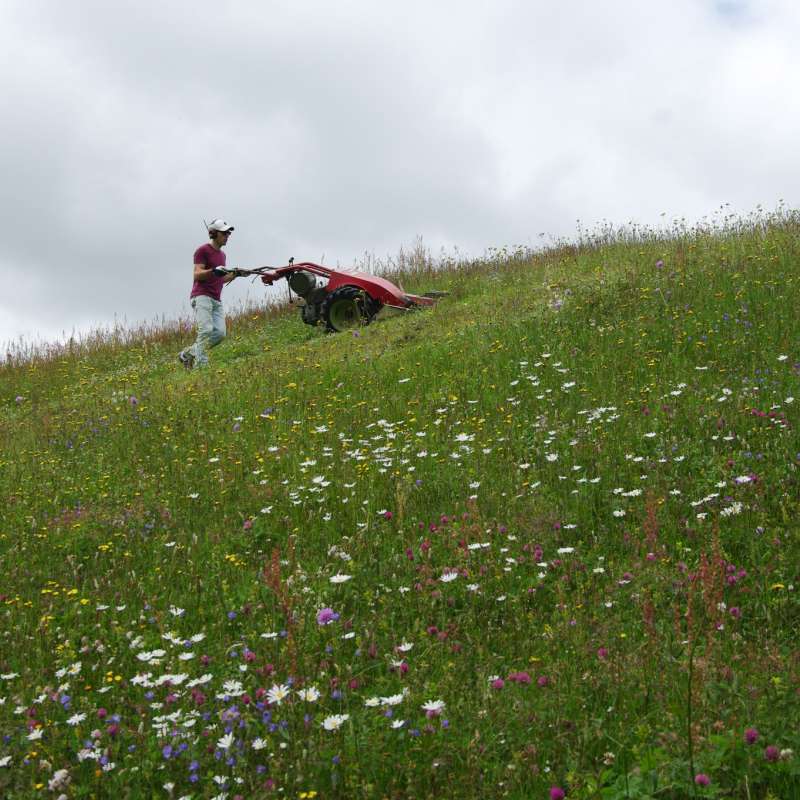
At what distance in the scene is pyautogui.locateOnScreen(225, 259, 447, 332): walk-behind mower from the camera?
15.2 metres

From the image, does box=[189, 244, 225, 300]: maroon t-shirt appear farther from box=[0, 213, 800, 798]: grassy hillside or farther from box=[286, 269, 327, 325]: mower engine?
box=[0, 213, 800, 798]: grassy hillside

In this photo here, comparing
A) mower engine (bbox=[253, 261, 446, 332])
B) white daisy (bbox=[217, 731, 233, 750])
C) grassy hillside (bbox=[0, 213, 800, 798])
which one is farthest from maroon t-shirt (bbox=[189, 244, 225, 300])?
white daisy (bbox=[217, 731, 233, 750])

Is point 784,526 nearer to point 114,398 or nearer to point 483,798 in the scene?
point 483,798

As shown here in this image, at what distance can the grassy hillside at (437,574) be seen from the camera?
3.28 metres

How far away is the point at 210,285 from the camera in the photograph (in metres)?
14.0

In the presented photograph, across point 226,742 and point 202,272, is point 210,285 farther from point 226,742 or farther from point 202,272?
point 226,742

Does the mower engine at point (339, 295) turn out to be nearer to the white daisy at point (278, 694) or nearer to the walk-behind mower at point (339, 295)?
the walk-behind mower at point (339, 295)

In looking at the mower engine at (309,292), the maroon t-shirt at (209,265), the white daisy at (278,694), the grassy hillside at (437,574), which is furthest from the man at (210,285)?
the white daisy at (278,694)

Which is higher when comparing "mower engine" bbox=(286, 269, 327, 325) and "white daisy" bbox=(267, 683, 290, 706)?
"mower engine" bbox=(286, 269, 327, 325)

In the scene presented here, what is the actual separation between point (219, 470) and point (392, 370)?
11.7 ft

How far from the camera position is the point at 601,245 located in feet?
61.3

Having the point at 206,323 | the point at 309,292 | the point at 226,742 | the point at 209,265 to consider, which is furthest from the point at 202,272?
the point at 226,742

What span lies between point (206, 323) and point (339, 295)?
8.01ft

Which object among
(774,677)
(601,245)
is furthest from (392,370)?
(601,245)
